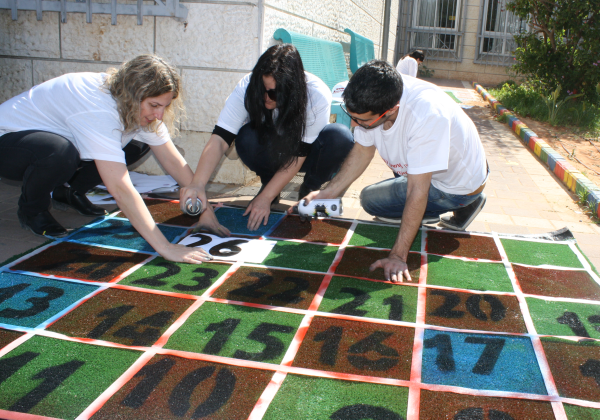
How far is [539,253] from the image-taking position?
255cm

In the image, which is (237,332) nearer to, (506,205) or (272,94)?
(272,94)

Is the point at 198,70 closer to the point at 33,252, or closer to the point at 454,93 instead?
the point at 33,252

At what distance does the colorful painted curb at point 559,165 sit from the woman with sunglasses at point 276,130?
1.86 metres

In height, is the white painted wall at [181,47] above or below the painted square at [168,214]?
above

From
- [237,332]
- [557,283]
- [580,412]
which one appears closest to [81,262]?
[237,332]

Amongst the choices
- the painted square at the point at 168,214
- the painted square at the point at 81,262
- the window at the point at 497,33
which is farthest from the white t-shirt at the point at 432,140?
the window at the point at 497,33

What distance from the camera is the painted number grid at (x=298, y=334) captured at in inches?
54.4

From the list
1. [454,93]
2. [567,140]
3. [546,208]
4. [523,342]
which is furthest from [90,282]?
[454,93]

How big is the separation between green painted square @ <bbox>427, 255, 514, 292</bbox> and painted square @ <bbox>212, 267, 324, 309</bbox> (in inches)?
20.8

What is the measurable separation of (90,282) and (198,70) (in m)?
1.98

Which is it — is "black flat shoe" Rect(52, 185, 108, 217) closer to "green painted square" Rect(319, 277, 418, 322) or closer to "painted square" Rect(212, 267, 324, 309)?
"painted square" Rect(212, 267, 324, 309)

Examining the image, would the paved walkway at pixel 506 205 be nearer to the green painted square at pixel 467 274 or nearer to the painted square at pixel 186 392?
the green painted square at pixel 467 274

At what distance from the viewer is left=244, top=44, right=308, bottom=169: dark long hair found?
2.38 metres

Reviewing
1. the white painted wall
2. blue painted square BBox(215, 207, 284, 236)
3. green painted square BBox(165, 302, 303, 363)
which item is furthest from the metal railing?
green painted square BBox(165, 302, 303, 363)
